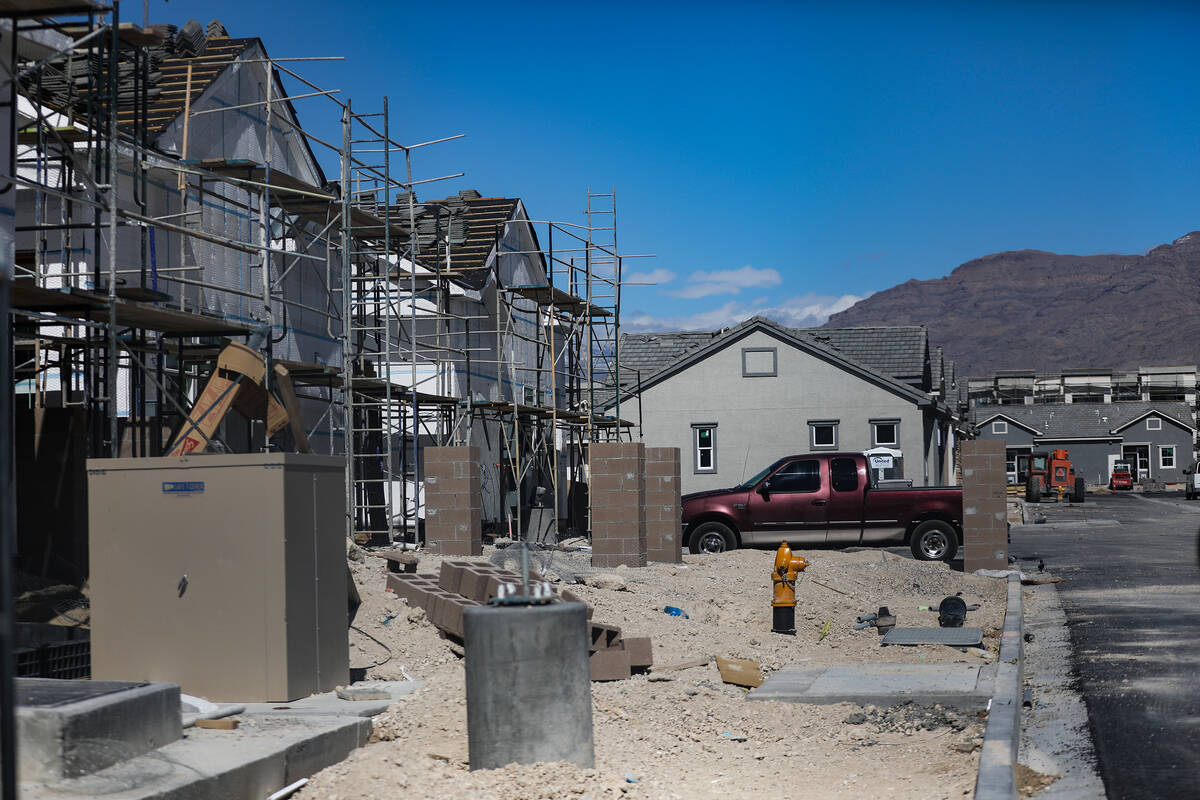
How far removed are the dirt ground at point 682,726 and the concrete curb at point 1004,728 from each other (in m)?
0.18

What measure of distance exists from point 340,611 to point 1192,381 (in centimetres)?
14687

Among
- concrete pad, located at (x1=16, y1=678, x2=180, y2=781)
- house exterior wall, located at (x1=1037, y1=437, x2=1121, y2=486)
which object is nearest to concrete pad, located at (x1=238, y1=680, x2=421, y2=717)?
concrete pad, located at (x1=16, y1=678, x2=180, y2=781)

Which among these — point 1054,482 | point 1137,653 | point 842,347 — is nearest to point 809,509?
point 1137,653

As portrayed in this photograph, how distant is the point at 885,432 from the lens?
4150 centimetres

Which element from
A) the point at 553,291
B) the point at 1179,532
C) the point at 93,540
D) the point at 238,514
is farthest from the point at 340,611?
the point at 1179,532

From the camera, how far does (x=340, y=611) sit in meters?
8.25

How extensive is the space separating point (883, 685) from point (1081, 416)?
308ft

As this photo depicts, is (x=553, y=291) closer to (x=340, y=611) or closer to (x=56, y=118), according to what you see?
(x=56, y=118)

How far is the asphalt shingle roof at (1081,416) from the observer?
310 feet

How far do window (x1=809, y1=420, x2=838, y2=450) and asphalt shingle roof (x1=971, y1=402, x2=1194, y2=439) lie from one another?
55139 mm

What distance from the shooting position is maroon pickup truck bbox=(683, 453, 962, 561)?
22.8m

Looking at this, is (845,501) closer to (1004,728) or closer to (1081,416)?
(1004,728)

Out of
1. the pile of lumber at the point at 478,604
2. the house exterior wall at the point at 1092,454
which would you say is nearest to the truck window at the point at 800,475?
the pile of lumber at the point at 478,604

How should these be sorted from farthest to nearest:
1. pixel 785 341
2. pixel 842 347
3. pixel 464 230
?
1. pixel 842 347
2. pixel 785 341
3. pixel 464 230
